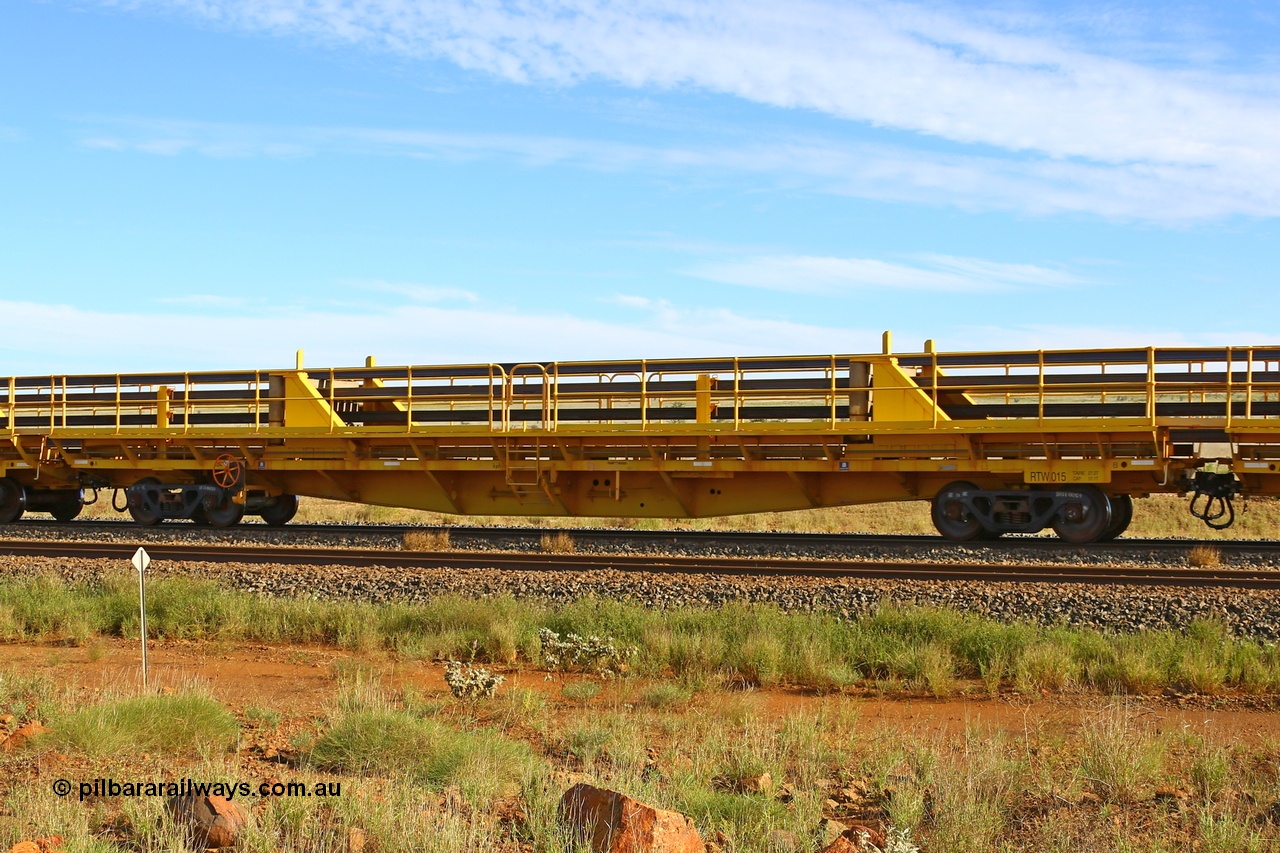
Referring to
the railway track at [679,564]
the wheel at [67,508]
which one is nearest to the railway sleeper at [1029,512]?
the railway track at [679,564]

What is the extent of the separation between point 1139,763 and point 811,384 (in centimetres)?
1185

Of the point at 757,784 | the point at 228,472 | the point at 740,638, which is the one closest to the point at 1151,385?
the point at 740,638

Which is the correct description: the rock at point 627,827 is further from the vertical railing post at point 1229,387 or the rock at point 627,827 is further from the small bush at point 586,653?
the vertical railing post at point 1229,387

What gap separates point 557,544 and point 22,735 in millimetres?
10884

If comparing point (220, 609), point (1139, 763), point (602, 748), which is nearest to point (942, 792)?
point (1139, 763)

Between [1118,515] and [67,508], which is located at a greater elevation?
[1118,515]

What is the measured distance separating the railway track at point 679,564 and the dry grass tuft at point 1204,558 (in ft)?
0.94

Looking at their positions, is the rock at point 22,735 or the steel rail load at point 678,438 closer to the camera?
the rock at point 22,735

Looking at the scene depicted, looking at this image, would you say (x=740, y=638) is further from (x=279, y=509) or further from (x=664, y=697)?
(x=279, y=509)

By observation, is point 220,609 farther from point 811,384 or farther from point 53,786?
point 811,384

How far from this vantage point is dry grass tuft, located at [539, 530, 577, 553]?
704 inches

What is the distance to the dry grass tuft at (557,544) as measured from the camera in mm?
17875

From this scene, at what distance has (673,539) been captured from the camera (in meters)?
18.6

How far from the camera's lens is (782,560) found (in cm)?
1602
